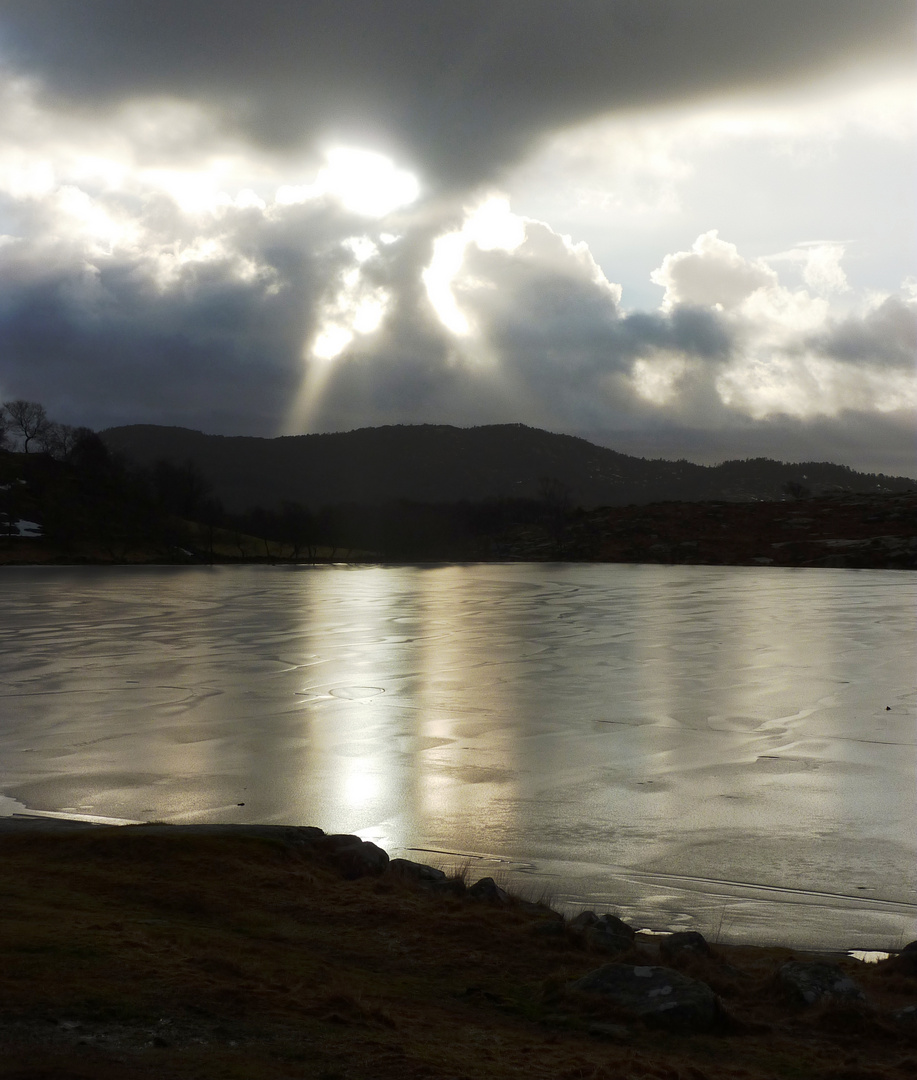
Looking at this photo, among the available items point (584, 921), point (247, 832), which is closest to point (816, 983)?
point (584, 921)

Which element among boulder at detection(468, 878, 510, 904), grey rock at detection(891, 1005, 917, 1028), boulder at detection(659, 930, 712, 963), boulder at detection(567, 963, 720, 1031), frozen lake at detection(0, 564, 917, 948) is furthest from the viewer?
frozen lake at detection(0, 564, 917, 948)

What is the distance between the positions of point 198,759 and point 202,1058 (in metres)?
8.09

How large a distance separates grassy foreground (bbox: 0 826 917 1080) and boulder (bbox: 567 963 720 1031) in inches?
3.3

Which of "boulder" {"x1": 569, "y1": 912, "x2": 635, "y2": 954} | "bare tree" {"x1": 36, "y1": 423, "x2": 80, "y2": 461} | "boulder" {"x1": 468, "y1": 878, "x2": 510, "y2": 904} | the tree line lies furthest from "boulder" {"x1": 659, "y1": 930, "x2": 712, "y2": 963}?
"bare tree" {"x1": 36, "y1": 423, "x2": 80, "y2": 461}

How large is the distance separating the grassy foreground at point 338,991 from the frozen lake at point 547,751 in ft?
4.27

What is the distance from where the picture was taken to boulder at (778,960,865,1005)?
17.9 feet

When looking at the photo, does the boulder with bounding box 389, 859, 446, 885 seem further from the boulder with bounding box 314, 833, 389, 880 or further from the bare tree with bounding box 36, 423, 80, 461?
the bare tree with bounding box 36, 423, 80, 461

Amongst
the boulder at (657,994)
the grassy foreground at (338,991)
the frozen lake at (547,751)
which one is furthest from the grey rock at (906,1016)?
the frozen lake at (547,751)

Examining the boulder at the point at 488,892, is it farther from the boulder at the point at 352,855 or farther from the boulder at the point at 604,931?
the boulder at the point at 352,855

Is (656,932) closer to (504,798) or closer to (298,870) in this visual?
(298,870)

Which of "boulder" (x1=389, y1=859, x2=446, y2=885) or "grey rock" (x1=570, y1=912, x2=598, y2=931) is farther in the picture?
"boulder" (x1=389, y1=859, x2=446, y2=885)

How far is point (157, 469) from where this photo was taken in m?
151

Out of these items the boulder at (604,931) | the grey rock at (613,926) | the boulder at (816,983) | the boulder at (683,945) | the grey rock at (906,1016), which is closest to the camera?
the grey rock at (906,1016)

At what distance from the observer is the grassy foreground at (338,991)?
4.21 metres
